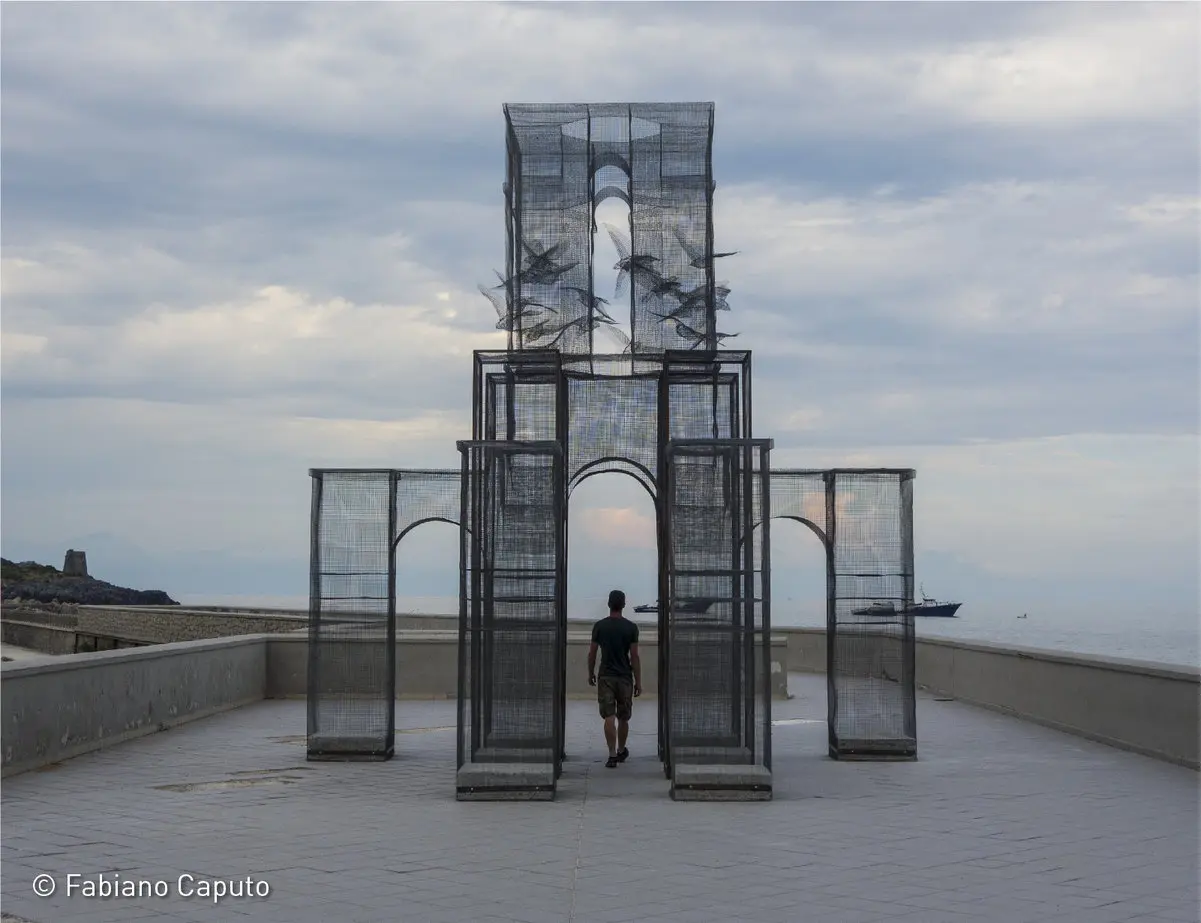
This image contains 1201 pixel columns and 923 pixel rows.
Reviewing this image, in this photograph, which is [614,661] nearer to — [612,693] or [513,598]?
[612,693]

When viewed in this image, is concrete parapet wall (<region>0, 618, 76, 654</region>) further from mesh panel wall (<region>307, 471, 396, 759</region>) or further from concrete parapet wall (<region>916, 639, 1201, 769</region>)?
concrete parapet wall (<region>916, 639, 1201, 769</region>)

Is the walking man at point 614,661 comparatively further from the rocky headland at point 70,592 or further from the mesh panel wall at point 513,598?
the rocky headland at point 70,592

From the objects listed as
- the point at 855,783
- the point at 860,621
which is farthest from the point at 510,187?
the point at 855,783

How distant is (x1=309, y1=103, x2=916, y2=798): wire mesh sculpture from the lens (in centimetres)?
1247

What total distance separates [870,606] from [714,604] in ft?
9.17

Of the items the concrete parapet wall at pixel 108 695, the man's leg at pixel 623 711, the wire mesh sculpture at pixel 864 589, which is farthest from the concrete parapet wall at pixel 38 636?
the wire mesh sculpture at pixel 864 589

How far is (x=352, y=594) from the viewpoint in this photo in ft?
48.2

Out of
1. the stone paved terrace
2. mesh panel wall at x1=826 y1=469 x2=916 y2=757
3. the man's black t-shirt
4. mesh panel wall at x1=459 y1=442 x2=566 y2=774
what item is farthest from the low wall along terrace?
the man's black t-shirt

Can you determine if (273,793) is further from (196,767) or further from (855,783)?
(855,783)

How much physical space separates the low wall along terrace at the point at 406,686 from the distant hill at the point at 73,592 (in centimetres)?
4497

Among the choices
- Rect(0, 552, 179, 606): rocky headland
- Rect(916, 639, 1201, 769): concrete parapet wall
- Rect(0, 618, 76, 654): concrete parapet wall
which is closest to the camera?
Rect(916, 639, 1201, 769): concrete parapet wall

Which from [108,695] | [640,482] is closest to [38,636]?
[108,695]

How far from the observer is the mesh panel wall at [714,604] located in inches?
484

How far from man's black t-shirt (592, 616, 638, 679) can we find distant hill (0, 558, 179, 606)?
53044 mm
